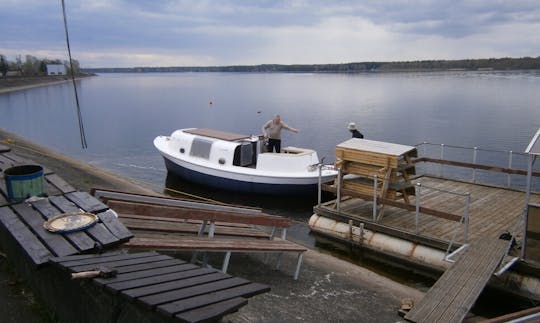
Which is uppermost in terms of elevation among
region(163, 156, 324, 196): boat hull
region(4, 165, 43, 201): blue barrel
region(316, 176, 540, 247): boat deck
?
region(4, 165, 43, 201): blue barrel

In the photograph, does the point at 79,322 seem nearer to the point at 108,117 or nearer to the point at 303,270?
the point at 303,270

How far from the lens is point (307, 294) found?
24.5ft

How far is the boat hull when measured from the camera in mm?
16670

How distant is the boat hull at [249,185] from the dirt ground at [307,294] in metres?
6.38

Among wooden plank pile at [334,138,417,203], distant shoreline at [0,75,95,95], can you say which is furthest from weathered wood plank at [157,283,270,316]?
distant shoreline at [0,75,95,95]

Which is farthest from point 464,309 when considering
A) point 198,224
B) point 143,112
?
point 143,112

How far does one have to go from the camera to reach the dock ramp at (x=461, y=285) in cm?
638

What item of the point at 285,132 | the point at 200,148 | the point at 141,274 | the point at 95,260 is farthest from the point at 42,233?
the point at 285,132

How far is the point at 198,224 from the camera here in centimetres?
837

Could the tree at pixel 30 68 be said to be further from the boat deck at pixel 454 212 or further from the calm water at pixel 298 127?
the boat deck at pixel 454 212

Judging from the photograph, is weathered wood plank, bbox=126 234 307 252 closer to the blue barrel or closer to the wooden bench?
the wooden bench

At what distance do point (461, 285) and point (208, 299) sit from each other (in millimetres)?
5389

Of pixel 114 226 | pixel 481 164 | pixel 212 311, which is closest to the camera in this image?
pixel 212 311

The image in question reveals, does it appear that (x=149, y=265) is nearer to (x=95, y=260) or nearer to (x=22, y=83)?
(x=95, y=260)
